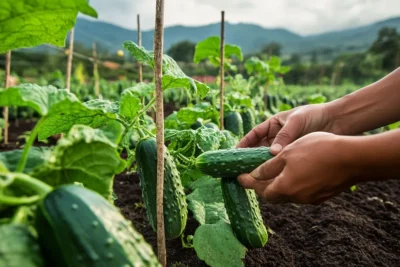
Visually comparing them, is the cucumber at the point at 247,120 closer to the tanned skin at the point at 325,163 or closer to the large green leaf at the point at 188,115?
the large green leaf at the point at 188,115

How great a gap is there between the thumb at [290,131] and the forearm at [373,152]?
0.73m

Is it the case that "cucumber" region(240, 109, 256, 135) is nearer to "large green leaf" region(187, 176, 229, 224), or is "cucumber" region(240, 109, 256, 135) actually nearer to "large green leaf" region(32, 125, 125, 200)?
"large green leaf" region(187, 176, 229, 224)

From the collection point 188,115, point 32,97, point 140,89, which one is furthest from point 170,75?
point 188,115

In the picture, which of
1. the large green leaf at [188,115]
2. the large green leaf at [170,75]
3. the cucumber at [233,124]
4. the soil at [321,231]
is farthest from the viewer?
the cucumber at [233,124]

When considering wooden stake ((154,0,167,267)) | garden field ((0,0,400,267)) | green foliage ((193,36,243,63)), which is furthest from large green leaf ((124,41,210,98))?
green foliage ((193,36,243,63))

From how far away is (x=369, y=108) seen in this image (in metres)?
2.91

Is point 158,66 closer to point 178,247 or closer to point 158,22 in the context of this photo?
point 158,22

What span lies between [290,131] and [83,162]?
5.54 ft

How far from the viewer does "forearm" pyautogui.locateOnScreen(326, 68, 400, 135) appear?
281 cm

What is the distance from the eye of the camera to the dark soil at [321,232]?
3.11 metres

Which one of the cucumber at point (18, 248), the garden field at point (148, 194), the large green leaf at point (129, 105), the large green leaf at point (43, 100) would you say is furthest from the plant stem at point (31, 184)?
the large green leaf at point (129, 105)

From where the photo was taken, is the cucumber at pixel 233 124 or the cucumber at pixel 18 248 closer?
the cucumber at pixel 18 248

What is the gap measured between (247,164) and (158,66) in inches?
32.2

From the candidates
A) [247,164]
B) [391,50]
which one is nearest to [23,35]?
[247,164]
